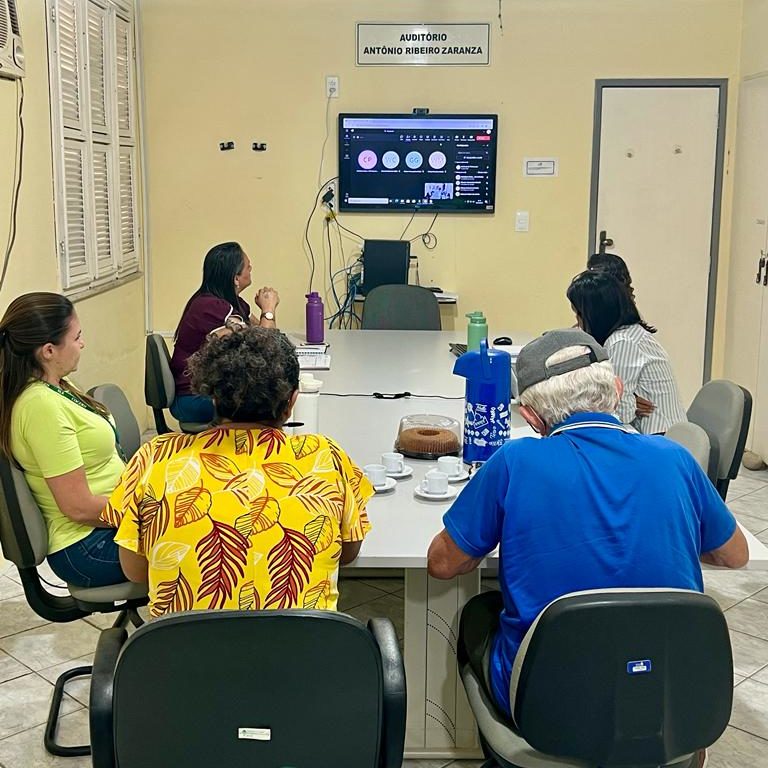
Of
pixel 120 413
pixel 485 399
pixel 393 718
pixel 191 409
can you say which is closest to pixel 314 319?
pixel 191 409

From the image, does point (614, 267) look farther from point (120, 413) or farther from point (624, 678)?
point (624, 678)

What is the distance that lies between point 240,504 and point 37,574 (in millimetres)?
994

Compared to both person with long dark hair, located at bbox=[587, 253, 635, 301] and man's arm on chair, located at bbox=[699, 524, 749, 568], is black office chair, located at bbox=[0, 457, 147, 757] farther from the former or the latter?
person with long dark hair, located at bbox=[587, 253, 635, 301]

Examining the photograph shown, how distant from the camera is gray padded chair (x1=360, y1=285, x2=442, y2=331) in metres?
5.38

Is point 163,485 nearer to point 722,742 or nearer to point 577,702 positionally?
point 577,702

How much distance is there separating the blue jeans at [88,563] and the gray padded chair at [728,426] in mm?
1765

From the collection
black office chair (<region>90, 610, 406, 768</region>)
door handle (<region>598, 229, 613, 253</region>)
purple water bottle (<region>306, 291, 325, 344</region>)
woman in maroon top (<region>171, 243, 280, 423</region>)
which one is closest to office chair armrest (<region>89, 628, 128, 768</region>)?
black office chair (<region>90, 610, 406, 768</region>)

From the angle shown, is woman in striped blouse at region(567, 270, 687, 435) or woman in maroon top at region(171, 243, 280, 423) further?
woman in maroon top at region(171, 243, 280, 423)

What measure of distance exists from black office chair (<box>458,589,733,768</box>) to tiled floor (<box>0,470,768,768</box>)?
3.10ft

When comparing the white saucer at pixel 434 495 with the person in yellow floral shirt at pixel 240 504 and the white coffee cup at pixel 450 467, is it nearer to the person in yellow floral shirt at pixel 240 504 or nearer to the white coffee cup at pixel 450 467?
the white coffee cup at pixel 450 467

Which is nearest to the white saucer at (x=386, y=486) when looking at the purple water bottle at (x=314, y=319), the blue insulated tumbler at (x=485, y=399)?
the blue insulated tumbler at (x=485, y=399)

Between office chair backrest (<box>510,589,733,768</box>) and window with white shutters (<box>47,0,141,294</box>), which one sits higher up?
window with white shutters (<box>47,0,141,294</box>)

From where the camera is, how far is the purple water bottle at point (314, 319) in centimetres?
455

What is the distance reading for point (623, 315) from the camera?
3174 mm
